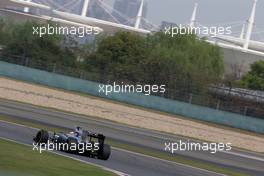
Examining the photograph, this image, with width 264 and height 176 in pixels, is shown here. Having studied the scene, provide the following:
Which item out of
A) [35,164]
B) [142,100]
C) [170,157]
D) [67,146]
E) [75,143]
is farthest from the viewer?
[142,100]

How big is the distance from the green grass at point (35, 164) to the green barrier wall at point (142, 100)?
3816 centimetres

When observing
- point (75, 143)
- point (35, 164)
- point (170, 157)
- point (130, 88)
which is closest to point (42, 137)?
point (75, 143)

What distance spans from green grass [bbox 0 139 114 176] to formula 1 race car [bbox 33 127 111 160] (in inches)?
18.3

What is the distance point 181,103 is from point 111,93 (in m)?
5.52

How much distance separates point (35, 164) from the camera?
56.4 feet

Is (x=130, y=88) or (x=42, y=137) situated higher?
(x=130, y=88)

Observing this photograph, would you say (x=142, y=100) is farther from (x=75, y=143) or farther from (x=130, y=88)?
(x=75, y=143)

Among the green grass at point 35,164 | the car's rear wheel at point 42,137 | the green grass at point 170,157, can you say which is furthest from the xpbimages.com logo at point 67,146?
the green grass at point 170,157

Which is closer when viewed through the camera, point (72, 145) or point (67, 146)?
point (72, 145)

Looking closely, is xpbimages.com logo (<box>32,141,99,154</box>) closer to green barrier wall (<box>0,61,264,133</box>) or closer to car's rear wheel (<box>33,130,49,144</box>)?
car's rear wheel (<box>33,130,49,144</box>)

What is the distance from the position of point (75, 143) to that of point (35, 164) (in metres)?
3.19

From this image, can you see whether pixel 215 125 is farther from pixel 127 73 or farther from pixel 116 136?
pixel 116 136

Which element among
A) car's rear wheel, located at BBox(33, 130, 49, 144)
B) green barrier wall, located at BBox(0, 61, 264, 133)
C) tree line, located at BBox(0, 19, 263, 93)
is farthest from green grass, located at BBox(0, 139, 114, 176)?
tree line, located at BBox(0, 19, 263, 93)

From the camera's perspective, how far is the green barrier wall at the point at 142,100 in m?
57.5
